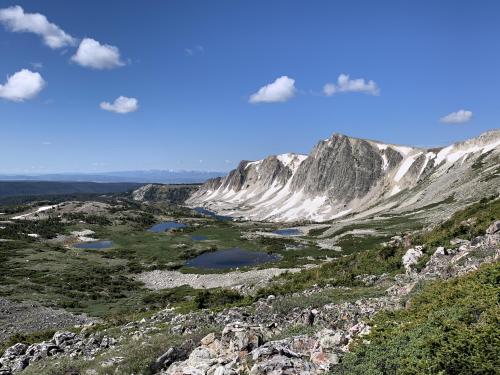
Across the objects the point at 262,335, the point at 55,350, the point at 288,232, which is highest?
the point at 262,335

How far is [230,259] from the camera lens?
323 ft

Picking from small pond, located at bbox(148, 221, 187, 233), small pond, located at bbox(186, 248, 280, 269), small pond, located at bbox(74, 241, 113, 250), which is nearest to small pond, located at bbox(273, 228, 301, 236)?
small pond, located at bbox(186, 248, 280, 269)

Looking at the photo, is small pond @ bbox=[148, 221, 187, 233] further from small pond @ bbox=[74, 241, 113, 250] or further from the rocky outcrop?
the rocky outcrop

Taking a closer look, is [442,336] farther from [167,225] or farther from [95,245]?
[167,225]

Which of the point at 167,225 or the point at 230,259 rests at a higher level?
the point at 230,259

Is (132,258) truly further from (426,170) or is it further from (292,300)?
(426,170)

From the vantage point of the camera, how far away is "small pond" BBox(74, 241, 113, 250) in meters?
121

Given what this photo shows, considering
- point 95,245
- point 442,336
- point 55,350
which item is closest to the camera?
point 442,336

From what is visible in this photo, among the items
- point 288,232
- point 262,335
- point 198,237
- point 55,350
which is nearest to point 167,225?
point 198,237

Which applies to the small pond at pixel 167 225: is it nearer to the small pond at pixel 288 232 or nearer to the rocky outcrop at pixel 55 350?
the small pond at pixel 288 232

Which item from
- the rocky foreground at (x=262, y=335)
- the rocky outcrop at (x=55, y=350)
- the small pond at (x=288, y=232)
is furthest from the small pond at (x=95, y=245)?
the rocky outcrop at (x=55, y=350)

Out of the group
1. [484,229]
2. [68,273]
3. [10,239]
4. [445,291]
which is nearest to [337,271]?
[484,229]

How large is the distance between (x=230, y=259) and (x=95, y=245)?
1954 inches

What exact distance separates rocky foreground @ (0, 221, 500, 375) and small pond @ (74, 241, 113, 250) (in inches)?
3769
